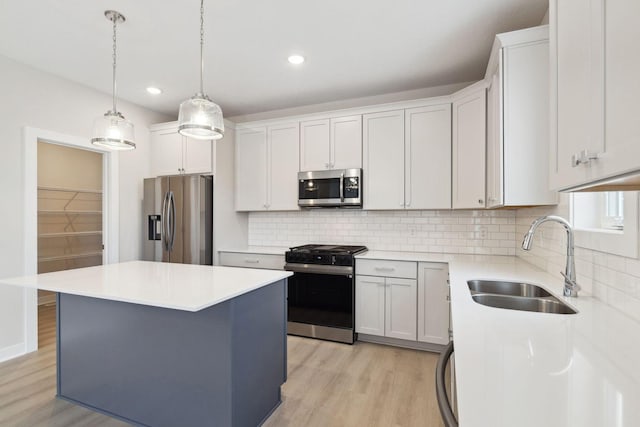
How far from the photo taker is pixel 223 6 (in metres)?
2.17

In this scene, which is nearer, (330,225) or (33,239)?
(33,239)

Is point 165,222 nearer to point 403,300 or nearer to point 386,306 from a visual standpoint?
point 386,306

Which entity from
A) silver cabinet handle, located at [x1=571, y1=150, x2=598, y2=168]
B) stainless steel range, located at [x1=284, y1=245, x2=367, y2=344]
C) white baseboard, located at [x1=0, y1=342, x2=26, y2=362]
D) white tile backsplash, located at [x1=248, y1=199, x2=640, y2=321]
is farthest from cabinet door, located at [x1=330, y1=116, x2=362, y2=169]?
white baseboard, located at [x1=0, y1=342, x2=26, y2=362]

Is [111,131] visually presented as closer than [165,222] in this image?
Yes

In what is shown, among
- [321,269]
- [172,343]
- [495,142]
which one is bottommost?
[172,343]

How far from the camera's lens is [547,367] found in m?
0.82

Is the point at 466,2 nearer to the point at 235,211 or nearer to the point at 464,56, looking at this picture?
the point at 464,56

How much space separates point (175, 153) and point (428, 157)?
3035mm

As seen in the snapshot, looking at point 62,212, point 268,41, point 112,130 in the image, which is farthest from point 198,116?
point 62,212

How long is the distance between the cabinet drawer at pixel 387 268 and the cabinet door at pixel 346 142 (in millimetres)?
1065

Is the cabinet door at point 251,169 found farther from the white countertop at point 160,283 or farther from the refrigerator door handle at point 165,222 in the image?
the white countertop at point 160,283

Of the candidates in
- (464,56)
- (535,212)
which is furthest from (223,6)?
(535,212)

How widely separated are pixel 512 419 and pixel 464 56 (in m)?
3.02

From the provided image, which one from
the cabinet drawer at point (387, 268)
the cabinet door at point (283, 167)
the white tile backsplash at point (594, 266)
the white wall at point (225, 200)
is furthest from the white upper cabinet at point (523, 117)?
the white wall at point (225, 200)
